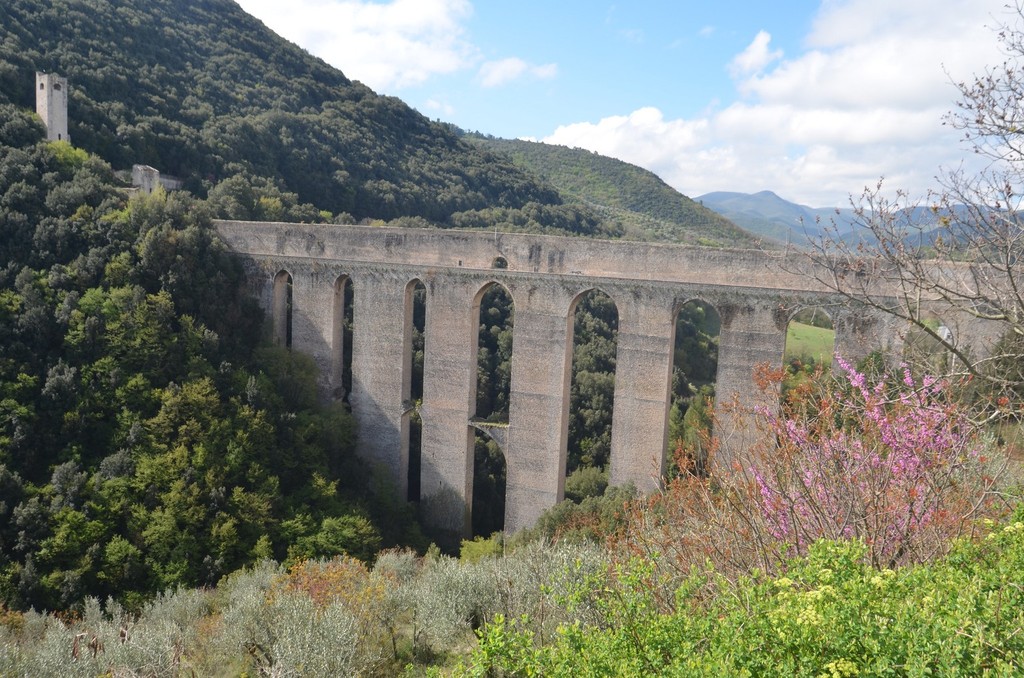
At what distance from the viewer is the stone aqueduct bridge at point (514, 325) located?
1333 centimetres

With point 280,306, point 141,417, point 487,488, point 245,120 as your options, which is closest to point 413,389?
point 280,306

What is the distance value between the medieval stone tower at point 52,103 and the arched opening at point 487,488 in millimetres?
14163

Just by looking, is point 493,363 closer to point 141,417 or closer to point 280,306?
point 280,306

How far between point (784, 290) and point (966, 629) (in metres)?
9.98

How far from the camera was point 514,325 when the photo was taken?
1461 centimetres

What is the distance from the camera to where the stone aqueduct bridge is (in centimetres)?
1333

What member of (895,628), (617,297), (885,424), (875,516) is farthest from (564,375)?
(895,628)

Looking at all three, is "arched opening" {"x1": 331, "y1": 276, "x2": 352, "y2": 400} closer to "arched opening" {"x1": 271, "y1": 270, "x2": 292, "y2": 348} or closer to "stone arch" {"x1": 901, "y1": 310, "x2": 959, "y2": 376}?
"arched opening" {"x1": 271, "y1": 270, "x2": 292, "y2": 348}

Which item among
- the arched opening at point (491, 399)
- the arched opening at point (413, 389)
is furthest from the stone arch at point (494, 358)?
the arched opening at point (413, 389)

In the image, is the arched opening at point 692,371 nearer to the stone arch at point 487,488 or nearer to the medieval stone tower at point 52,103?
the stone arch at point 487,488

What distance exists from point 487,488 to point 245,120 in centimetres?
1891

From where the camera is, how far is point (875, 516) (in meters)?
5.40

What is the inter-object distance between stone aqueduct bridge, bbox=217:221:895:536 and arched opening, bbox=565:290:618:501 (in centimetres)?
102

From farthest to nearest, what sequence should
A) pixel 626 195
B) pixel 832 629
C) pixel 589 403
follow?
1. pixel 626 195
2. pixel 589 403
3. pixel 832 629
